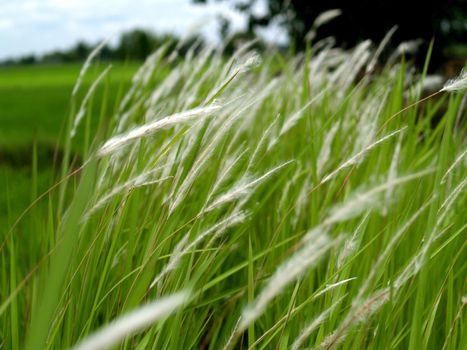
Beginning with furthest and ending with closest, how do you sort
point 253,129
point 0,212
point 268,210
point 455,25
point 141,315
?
point 455,25 → point 0,212 → point 253,129 → point 268,210 → point 141,315

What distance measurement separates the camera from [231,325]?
4.03 feet

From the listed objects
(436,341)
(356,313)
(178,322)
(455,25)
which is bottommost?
(455,25)

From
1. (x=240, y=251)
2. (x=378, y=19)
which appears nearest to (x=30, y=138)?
(x=240, y=251)

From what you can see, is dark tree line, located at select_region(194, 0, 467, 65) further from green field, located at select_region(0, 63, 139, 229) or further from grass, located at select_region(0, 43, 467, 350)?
grass, located at select_region(0, 43, 467, 350)

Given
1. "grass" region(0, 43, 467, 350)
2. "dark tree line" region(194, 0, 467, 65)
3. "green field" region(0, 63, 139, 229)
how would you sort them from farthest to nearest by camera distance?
"dark tree line" region(194, 0, 467, 65), "green field" region(0, 63, 139, 229), "grass" region(0, 43, 467, 350)

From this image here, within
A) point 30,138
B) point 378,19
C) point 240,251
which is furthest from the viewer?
point 378,19

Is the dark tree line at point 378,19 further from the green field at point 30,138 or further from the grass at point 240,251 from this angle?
the grass at point 240,251

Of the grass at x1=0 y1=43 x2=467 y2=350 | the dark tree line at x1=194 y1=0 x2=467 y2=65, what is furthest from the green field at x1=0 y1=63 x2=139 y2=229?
the dark tree line at x1=194 y1=0 x2=467 y2=65

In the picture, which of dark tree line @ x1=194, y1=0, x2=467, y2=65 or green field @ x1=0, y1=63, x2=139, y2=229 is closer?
green field @ x1=0, y1=63, x2=139, y2=229

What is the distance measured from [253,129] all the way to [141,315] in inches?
77.7

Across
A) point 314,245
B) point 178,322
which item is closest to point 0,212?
point 178,322

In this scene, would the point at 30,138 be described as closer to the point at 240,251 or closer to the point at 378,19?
the point at 240,251

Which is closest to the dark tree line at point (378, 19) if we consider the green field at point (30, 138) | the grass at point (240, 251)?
the green field at point (30, 138)

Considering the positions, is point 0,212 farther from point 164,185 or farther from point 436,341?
point 436,341
